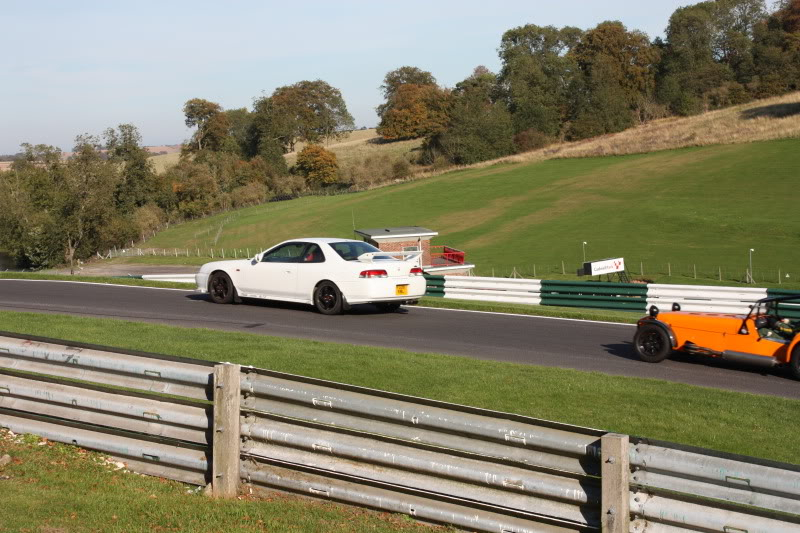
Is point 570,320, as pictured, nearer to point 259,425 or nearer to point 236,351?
point 236,351

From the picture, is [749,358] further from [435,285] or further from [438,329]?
[435,285]

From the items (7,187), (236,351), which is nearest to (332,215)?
(7,187)

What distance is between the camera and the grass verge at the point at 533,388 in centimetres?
841

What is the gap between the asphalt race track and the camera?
39.9ft

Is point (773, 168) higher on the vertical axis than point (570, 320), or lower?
higher

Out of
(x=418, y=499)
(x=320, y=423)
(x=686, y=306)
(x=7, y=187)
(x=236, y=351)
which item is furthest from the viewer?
(x=7, y=187)

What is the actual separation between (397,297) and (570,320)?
333 centimetres

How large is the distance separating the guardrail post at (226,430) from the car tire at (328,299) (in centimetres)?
1051

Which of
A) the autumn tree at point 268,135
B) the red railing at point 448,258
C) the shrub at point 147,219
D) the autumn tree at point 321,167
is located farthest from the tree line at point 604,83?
the red railing at point 448,258

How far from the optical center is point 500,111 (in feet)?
363

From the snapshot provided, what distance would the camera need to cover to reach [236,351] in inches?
455

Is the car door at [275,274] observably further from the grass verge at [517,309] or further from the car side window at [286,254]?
the grass verge at [517,309]

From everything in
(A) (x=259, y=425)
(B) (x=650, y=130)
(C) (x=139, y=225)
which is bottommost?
(A) (x=259, y=425)

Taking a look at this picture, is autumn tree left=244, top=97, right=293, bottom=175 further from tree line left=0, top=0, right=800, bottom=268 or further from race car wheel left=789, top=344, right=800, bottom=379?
race car wheel left=789, top=344, right=800, bottom=379
